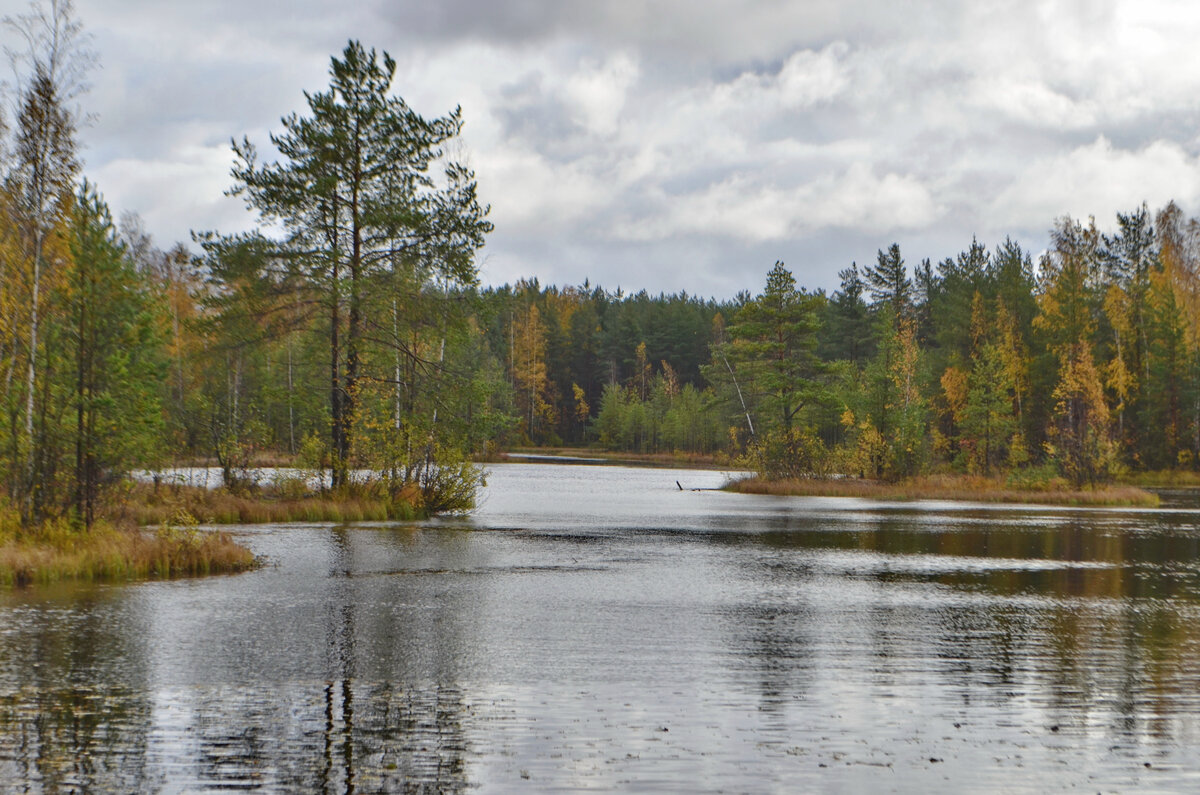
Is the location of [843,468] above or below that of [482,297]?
below

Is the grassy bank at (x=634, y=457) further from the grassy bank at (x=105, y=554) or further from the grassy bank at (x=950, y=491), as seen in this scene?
the grassy bank at (x=105, y=554)

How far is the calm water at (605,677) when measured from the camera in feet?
23.3

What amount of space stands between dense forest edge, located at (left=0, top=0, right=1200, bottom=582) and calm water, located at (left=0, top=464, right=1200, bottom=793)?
5041 millimetres

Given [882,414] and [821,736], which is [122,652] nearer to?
[821,736]

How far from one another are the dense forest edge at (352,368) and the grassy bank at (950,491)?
242 mm

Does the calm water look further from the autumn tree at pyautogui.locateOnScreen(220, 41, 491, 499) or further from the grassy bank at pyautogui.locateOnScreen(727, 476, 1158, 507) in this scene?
the grassy bank at pyautogui.locateOnScreen(727, 476, 1158, 507)

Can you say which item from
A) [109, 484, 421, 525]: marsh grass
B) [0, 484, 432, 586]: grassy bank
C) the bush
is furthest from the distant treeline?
[0, 484, 432, 586]: grassy bank

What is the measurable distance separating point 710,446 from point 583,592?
298ft

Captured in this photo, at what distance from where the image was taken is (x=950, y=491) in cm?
5222

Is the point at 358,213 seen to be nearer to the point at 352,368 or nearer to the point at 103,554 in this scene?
the point at 352,368

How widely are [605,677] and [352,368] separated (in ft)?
80.1

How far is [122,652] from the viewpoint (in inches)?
427

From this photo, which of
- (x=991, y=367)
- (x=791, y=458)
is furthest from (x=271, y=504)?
(x=991, y=367)

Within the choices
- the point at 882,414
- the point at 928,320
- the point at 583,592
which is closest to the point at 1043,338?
the point at 882,414
